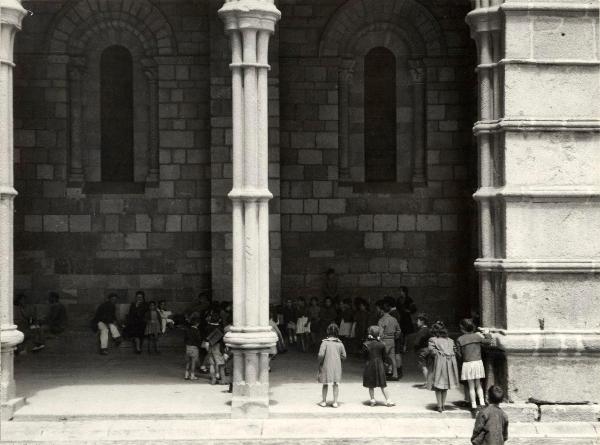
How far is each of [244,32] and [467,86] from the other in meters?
8.68

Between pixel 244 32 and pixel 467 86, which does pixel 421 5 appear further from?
pixel 244 32

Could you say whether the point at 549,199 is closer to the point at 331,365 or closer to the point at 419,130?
the point at 331,365

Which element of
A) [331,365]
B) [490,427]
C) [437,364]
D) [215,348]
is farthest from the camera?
[215,348]

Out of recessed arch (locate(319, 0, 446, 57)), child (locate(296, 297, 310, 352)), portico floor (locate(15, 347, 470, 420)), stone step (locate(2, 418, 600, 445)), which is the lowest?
stone step (locate(2, 418, 600, 445))

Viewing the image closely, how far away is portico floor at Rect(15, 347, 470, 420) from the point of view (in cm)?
1552

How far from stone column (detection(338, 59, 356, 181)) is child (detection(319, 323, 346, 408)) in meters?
7.95

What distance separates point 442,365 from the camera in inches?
611

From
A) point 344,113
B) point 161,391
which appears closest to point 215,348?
point 161,391

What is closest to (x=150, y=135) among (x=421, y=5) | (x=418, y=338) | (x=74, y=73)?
(x=74, y=73)

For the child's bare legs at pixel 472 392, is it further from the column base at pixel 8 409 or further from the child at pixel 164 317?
the child at pixel 164 317

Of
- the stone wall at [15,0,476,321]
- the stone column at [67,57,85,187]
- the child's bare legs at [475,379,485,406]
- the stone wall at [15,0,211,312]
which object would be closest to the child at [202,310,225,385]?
the child's bare legs at [475,379,485,406]

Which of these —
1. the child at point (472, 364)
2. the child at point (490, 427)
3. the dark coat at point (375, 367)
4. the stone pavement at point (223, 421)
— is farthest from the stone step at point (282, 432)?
the child at point (490, 427)

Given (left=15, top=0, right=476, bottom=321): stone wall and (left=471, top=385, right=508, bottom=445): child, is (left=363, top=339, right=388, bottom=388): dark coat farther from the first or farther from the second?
(left=15, top=0, right=476, bottom=321): stone wall

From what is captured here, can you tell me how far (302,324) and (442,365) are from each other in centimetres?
614
